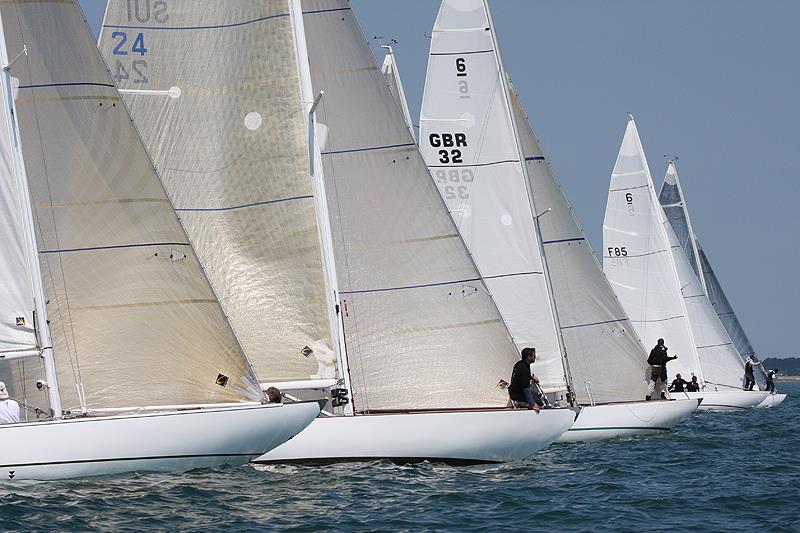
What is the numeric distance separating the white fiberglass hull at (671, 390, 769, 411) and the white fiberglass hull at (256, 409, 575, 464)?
73.4ft

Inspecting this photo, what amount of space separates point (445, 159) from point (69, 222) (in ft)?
35.2

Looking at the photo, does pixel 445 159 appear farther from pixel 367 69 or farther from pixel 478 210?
pixel 367 69

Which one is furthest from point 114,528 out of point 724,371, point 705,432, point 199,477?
point 724,371

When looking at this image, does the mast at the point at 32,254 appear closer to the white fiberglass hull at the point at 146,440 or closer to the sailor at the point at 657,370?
the white fiberglass hull at the point at 146,440

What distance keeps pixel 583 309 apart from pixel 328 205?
8.22 meters

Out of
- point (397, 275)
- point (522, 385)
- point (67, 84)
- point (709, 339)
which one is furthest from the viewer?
point (709, 339)

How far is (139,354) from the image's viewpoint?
55.5 feet

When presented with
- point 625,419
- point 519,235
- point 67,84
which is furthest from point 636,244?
point 67,84

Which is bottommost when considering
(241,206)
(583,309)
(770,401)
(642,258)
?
(770,401)

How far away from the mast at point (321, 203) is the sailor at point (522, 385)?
7.30ft

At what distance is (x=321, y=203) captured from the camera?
19453 mm

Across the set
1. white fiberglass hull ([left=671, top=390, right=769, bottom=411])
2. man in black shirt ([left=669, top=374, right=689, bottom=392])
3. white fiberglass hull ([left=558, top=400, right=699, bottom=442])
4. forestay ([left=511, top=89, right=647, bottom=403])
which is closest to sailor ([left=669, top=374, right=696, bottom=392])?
man in black shirt ([left=669, top=374, right=689, bottom=392])

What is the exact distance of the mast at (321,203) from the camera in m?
19.2

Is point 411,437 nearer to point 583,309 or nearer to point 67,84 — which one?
point 67,84
